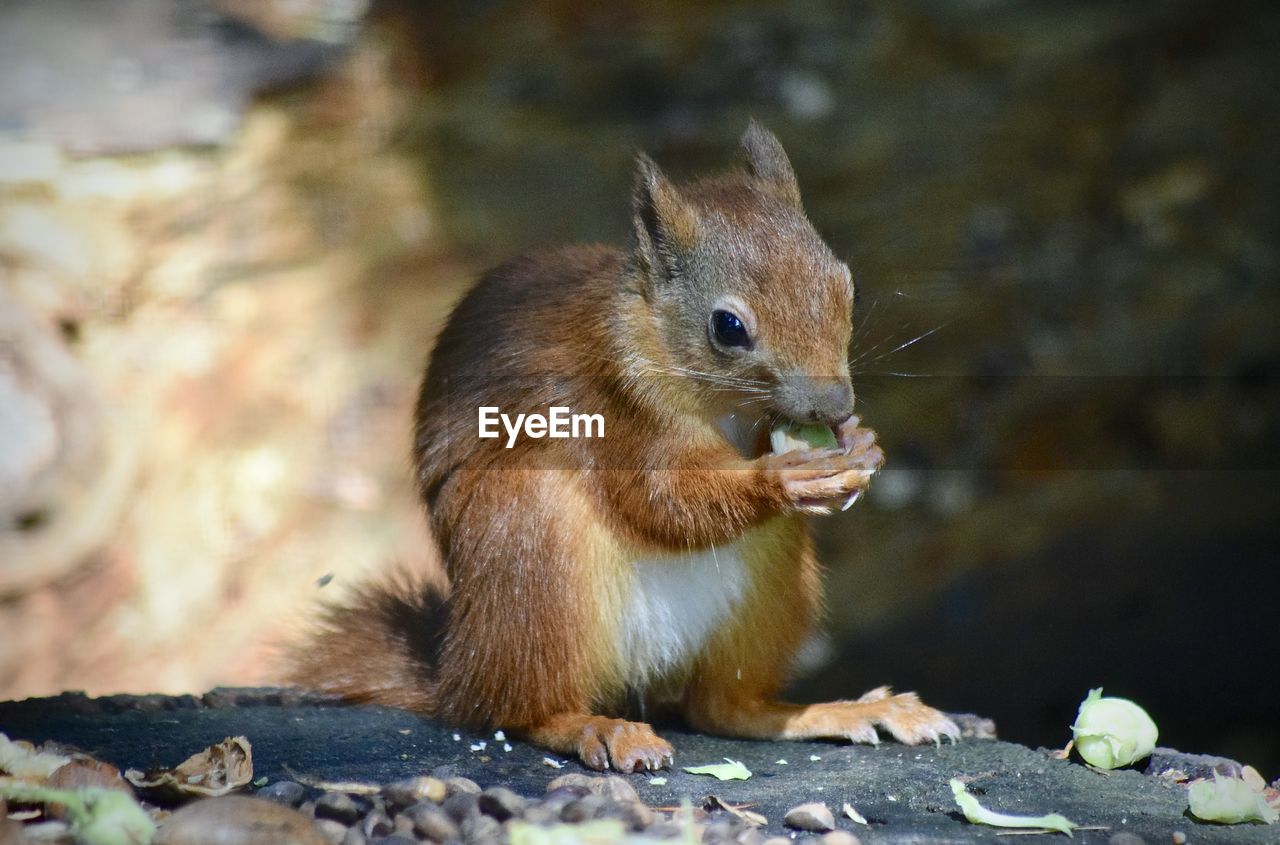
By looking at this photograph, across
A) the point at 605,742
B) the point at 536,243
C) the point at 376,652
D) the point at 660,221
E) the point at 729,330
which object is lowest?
the point at 605,742

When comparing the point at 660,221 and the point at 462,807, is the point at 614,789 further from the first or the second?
the point at 660,221

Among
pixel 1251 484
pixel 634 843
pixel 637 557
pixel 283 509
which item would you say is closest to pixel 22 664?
pixel 283 509

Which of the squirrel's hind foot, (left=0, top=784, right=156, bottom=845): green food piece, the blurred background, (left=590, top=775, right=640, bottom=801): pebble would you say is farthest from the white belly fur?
the blurred background

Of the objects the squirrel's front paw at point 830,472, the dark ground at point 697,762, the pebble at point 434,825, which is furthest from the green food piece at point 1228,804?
the pebble at point 434,825

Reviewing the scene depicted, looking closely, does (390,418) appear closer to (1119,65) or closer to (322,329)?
(322,329)

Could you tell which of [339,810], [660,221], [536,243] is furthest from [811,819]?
[536,243]

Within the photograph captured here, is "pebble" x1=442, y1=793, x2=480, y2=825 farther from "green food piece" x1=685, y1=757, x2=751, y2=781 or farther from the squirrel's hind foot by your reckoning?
"green food piece" x1=685, y1=757, x2=751, y2=781
